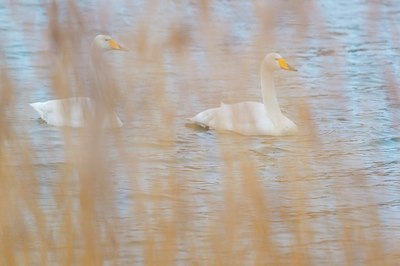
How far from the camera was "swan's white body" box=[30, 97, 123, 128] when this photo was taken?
2.47 meters

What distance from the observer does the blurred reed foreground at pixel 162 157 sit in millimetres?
2627

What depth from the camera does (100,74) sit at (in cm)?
245

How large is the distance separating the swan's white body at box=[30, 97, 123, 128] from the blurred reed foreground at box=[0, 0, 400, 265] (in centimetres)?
2

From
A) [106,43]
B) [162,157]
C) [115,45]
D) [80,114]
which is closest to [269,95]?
[115,45]

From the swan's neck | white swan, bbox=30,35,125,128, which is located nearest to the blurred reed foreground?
white swan, bbox=30,35,125,128

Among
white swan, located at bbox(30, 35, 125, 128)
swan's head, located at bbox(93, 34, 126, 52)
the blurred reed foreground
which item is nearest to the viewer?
white swan, located at bbox(30, 35, 125, 128)

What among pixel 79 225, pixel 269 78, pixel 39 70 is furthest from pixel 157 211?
pixel 269 78

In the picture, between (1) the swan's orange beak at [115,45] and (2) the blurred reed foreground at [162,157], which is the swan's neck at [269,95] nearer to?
(1) the swan's orange beak at [115,45]

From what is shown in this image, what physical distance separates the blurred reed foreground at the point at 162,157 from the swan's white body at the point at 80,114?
2 centimetres

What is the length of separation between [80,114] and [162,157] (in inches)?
30.0

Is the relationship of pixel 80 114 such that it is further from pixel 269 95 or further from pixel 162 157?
pixel 269 95

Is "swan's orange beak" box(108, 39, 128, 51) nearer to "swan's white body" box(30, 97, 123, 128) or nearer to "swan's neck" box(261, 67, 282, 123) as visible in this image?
"swan's white body" box(30, 97, 123, 128)

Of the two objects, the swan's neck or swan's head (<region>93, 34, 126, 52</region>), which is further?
the swan's neck

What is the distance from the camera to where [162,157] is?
129 inches
